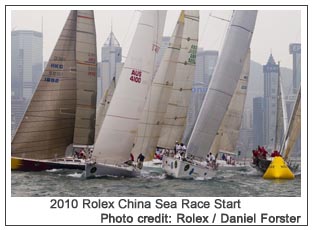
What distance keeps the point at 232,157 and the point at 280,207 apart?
1965 centimetres

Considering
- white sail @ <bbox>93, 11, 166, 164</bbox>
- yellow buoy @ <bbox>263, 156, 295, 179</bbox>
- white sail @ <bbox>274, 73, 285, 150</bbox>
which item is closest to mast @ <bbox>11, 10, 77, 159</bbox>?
white sail @ <bbox>93, 11, 166, 164</bbox>

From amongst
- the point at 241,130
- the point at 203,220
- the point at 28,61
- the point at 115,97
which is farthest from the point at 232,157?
the point at 203,220

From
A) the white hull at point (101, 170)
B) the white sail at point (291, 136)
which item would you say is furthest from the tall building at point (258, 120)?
the white hull at point (101, 170)

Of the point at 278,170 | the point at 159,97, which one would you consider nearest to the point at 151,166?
the point at 159,97

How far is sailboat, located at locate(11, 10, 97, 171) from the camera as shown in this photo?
23688mm

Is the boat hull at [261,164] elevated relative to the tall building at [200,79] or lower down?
lower down

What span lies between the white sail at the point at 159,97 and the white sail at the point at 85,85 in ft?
7.17

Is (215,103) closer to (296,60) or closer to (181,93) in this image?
(181,93)

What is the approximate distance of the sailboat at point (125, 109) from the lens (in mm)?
21219

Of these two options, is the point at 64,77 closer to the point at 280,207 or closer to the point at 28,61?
the point at 28,61

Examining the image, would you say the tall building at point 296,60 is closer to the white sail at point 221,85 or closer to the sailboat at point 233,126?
the white sail at point 221,85

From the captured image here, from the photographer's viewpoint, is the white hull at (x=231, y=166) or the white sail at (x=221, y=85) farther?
the white hull at (x=231, y=166)

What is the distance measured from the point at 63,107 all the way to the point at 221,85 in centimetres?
559

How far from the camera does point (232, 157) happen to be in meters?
35.1
